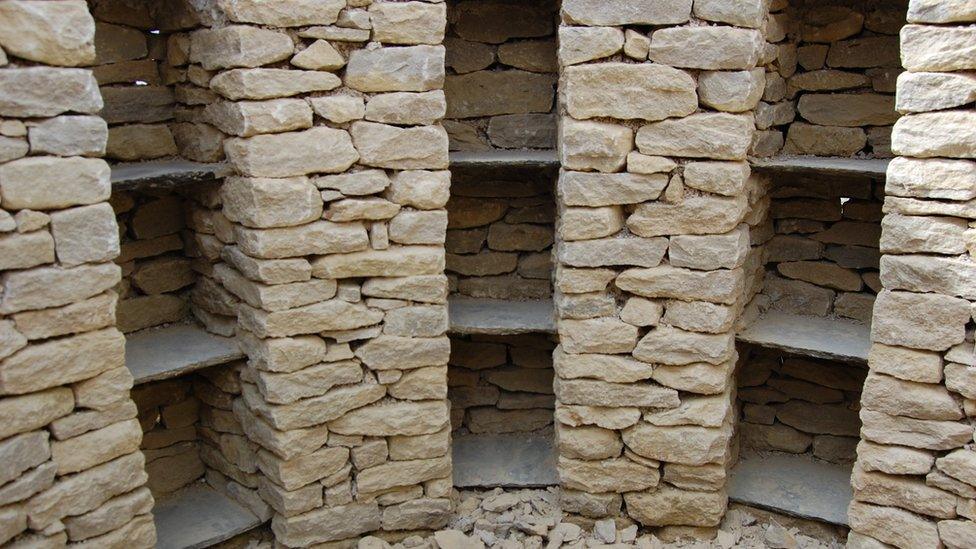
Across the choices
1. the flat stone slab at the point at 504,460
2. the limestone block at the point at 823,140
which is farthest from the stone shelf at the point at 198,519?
the limestone block at the point at 823,140

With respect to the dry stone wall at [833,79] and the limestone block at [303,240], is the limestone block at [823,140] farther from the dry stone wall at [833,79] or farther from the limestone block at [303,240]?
the limestone block at [303,240]

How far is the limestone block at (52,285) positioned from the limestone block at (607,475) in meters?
2.27

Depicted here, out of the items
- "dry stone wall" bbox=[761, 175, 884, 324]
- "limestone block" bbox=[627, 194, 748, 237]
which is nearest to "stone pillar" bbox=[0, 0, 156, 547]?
"limestone block" bbox=[627, 194, 748, 237]

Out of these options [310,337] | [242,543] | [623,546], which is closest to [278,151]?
[310,337]

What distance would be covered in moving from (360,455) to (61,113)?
1970 millimetres

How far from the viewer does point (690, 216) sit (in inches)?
151

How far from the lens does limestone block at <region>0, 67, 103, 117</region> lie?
2.89 meters

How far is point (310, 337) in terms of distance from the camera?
3861 millimetres

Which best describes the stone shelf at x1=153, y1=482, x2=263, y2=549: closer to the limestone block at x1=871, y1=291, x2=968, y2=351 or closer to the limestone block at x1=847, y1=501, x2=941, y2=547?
the limestone block at x1=847, y1=501, x2=941, y2=547

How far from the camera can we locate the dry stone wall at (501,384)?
4.98 m

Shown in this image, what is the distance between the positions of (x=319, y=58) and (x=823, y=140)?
2.50m

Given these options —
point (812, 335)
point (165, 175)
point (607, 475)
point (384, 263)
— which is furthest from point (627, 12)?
point (607, 475)

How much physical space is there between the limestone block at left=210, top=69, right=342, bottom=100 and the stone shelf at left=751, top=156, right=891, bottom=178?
1.95 m

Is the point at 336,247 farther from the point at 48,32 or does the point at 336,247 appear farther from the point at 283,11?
the point at 48,32
